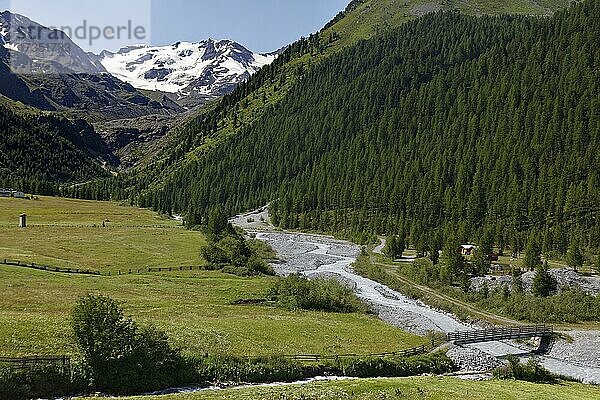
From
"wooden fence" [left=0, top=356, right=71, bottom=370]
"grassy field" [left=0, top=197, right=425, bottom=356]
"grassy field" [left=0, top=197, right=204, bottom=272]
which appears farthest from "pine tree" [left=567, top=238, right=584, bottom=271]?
"wooden fence" [left=0, top=356, right=71, bottom=370]

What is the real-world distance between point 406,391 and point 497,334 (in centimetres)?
3328

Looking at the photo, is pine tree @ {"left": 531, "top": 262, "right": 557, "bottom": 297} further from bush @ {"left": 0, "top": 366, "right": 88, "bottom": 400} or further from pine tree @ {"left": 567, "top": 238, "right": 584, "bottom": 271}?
bush @ {"left": 0, "top": 366, "right": 88, "bottom": 400}

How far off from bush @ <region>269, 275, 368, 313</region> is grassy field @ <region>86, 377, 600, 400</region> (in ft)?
113

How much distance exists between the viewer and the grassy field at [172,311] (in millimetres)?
55938

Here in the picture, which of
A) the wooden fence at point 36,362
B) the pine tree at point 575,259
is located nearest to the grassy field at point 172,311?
the wooden fence at point 36,362

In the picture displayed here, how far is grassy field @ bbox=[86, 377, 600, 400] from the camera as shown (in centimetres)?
4184

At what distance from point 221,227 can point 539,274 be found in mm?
78297

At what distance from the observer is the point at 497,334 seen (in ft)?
238

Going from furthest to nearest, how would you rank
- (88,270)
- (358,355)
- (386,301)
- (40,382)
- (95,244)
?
(95,244)
(386,301)
(88,270)
(358,355)
(40,382)

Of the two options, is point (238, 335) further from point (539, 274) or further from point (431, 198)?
point (431, 198)

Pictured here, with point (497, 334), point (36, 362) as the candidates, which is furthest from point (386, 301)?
point (36, 362)

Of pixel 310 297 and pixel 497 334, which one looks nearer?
pixel 497 334

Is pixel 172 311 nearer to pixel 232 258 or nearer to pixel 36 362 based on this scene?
pixel 36 362

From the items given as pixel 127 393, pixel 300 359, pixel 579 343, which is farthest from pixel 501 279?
pixel 127 393
